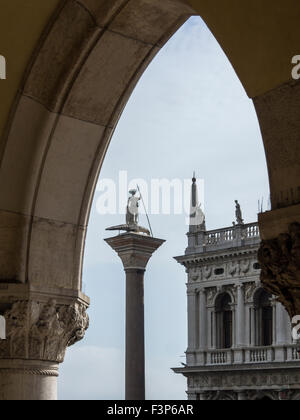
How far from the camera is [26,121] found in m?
4.21

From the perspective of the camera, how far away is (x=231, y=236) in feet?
103

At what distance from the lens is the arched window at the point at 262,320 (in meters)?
29.8

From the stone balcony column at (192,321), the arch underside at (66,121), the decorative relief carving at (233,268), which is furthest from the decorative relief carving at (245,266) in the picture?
the arch underside at (66,121)

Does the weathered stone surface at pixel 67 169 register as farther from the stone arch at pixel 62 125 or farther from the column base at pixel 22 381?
the column base at pixel 22 381

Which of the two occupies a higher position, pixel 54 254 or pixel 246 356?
pixel 246 356

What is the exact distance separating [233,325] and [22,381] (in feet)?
88.0

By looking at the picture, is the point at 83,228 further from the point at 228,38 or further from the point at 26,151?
the point at 228,38

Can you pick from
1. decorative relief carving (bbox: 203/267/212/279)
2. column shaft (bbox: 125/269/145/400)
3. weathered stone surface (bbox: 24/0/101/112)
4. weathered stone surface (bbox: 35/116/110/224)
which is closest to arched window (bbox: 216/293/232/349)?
decorative relief carving (bbox: 203/267/212/279)

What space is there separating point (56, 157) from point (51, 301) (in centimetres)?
62

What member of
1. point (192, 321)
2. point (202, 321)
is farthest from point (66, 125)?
point (192, 321)

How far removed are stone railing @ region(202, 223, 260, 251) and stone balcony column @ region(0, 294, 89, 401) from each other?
25.2 metres

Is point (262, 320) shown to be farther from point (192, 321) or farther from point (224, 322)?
point (192, 321)

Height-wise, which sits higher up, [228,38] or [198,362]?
[198,362]
